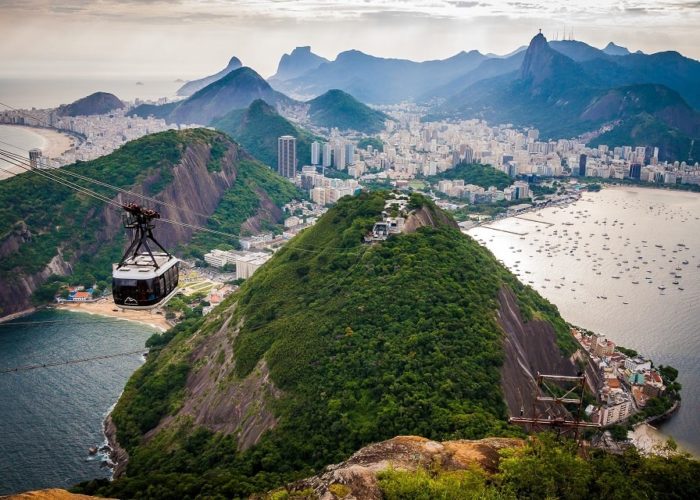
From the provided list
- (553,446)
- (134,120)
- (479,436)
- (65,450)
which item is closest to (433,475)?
(553,446)

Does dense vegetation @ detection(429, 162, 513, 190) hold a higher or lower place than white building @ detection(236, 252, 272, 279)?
higher

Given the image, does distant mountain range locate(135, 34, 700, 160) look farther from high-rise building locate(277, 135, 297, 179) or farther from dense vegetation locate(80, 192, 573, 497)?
dense vegetation locate(80, 192, 573, 497)

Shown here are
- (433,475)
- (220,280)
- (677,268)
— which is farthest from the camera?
(677,268)

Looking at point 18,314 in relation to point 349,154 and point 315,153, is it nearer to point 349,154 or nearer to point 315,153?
point 315,153

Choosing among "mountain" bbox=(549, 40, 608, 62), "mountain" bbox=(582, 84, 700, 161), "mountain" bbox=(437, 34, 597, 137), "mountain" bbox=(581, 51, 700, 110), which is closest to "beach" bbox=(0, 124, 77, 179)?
"mountain" bbox=(582, 84, 700, 161)

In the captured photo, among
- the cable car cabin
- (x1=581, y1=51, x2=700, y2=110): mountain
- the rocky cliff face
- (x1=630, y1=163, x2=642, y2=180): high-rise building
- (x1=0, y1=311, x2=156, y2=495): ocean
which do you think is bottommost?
(x1=0, y1=311, x2=156, y2=495): ocean

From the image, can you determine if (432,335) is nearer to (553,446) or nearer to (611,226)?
(553,446)

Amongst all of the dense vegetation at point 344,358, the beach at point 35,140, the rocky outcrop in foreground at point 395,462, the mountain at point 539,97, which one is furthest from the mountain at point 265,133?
the rocky outcrop in foreground at point 395,462
